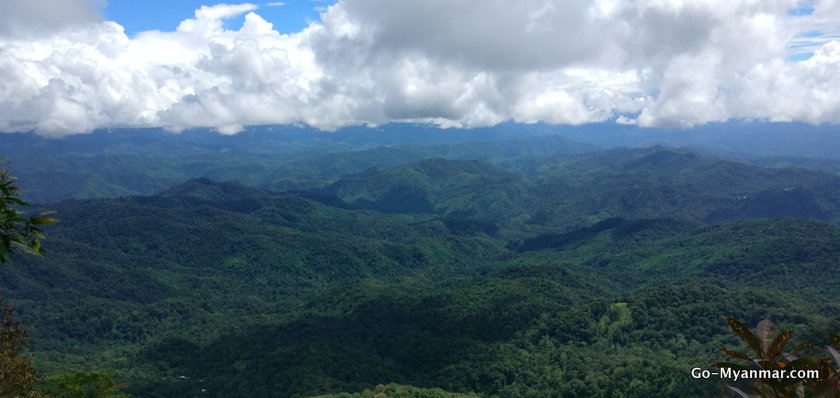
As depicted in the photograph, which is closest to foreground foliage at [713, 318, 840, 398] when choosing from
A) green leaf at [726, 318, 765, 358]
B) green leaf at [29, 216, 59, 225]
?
green leaf at [726, 318, 765, 358]

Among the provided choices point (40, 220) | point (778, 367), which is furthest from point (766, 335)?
point (40, 220)

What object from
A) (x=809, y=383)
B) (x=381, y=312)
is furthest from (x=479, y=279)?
(x=809, y=383)

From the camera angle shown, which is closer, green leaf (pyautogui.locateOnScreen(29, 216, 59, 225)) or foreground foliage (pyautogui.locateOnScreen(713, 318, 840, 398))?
foreground foliage (pyautogui.locateOnScreen(713, 318, 840, 398))

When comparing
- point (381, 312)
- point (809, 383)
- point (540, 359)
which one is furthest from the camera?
point (381, 312)

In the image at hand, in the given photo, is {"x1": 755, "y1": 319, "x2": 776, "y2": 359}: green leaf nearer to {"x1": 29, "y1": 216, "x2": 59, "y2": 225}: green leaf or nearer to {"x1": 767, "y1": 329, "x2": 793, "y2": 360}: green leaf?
{"x1": 767, "y1": 329, "x2": 793, "y2": 360}: green leaf

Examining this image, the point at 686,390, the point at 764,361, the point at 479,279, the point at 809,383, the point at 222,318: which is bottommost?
the point at 222,318

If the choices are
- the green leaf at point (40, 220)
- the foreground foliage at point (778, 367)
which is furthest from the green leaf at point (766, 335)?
the green leaf at point (40, 220)

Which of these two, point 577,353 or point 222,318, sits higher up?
point 577,353

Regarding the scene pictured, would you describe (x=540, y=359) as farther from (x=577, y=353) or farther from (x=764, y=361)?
(x=764, y=361)

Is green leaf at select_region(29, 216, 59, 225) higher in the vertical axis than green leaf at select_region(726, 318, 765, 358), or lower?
higher

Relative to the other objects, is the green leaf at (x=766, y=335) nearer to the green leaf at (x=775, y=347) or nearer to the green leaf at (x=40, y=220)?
the green leaf at (x=775, y=347)

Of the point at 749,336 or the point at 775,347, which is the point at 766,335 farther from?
the point at 749,336
